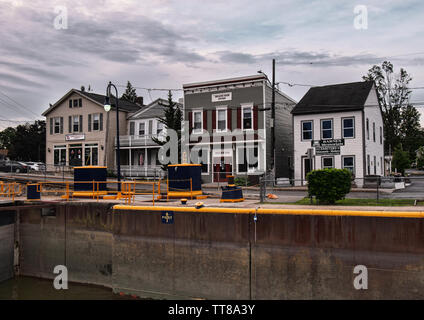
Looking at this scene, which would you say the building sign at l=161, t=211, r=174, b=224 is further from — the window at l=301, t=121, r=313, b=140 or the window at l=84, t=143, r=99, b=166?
the window at l=84, t=143, r=99, b=166

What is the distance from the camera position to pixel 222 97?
32.5 meters

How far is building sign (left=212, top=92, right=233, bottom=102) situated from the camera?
32.2 m

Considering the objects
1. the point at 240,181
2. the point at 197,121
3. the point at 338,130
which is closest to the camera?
the point at 338,130

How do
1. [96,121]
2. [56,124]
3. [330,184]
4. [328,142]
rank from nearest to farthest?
[330,184] < [328,142] < [96,121] < [56,124]

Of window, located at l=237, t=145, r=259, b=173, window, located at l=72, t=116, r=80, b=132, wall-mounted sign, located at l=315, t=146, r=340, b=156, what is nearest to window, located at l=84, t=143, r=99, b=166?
window, located at l=72, t=116, r=80, b=132

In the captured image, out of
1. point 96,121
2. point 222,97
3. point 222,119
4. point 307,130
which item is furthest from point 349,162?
point 96,121

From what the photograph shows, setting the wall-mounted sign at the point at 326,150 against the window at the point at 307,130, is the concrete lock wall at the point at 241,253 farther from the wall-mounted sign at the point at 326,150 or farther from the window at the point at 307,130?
the window at the point at 307,130

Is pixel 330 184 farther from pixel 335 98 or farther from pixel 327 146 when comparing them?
pixel 335 98

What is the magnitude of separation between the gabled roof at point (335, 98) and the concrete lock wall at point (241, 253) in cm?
1875

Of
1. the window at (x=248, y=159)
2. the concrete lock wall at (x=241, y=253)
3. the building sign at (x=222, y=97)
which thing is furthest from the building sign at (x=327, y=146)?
the concrete lock wall at (x=241, y=253)

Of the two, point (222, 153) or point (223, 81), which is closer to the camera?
point (223, 81)

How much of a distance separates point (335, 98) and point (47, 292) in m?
24.6

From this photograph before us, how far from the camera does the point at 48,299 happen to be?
14773 mm
